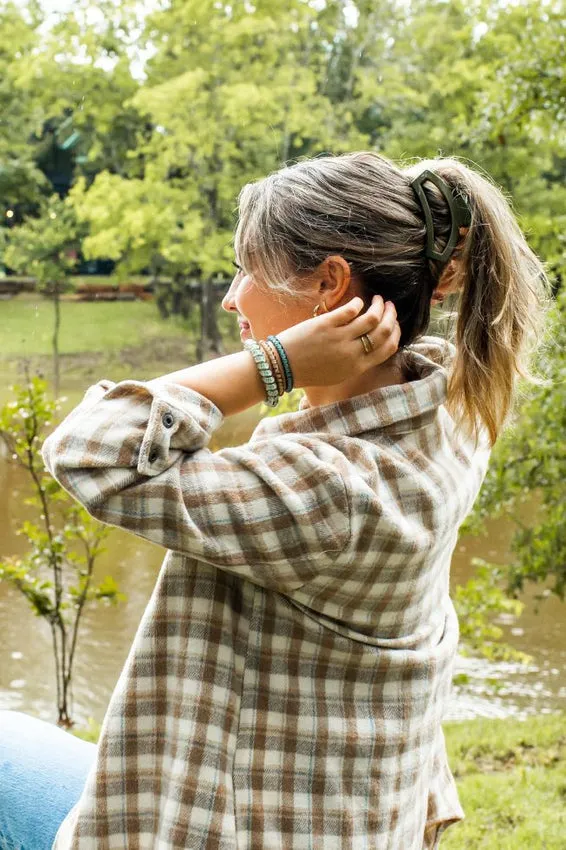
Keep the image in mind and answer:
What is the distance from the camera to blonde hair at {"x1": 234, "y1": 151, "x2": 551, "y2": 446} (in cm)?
80

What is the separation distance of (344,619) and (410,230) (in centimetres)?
30

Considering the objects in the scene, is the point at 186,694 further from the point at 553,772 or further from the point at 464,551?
the point at 464,551

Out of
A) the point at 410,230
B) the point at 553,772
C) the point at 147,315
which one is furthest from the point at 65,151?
the point at 410,230

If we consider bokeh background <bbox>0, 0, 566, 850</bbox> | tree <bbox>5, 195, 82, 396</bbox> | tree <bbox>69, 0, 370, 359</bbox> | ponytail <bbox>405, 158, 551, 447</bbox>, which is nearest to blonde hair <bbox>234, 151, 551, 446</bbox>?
ponytail <bbox>405, 158, 551, 447</bbox>

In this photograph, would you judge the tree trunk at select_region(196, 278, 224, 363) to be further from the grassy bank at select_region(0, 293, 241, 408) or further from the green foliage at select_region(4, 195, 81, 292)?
the green foliage at select_region(4, 195, 81, 292)

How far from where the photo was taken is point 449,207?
83 centimetres

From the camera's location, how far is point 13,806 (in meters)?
0.85

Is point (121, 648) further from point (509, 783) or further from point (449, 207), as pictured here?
point (449, 207)

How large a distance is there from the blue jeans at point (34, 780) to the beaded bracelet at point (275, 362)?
38 centimetres

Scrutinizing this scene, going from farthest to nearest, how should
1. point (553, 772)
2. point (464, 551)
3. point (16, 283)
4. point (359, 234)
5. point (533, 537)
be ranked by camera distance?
point (464, 551)
point (16, 283)
point (533, 537)
point (553, 772)
point (359, 234)

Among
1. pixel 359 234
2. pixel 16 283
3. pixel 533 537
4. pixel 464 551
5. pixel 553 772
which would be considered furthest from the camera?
pixel 464 551

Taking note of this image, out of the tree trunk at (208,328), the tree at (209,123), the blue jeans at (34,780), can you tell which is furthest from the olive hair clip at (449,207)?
the tree trunk at (208,328)

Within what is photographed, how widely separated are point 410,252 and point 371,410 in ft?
0.44

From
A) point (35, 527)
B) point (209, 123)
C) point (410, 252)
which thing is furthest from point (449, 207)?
point (209, 123)
